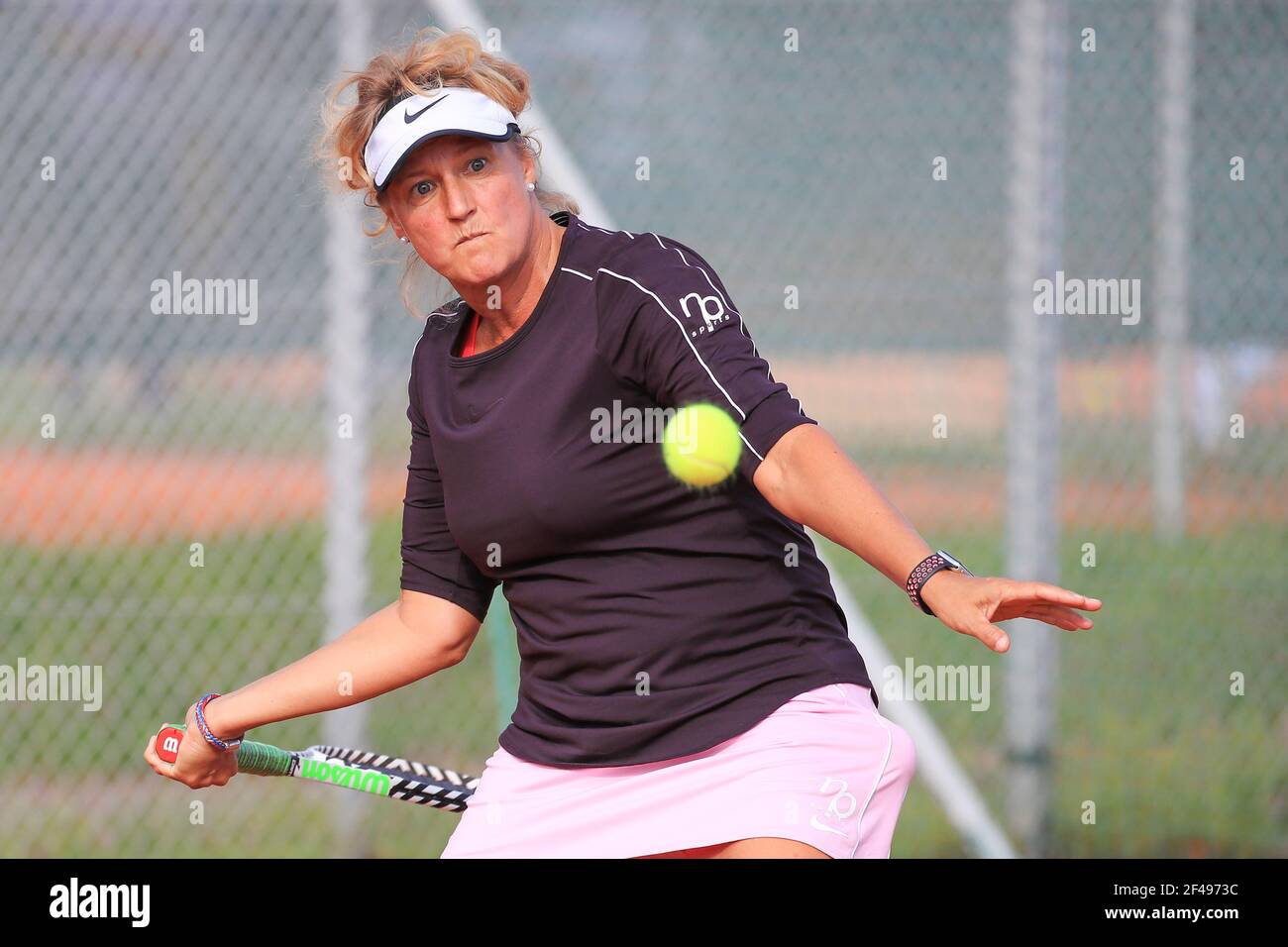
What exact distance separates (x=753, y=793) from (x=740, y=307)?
10.2 feet

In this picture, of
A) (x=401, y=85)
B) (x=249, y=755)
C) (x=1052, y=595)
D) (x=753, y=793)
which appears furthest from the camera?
(x=249, y=755)

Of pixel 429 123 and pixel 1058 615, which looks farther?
pixel 429 123

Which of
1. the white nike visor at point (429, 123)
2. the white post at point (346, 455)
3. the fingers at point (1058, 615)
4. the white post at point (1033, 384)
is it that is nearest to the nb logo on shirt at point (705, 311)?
the white nike visor at point (429, 123)

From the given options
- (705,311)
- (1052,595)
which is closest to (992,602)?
(1052,595)

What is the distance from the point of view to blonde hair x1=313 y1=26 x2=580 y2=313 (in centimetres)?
256

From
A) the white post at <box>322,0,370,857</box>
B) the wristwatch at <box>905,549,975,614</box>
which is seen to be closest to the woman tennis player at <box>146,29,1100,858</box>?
the wristwatch at <box>905,549,975,614</box>

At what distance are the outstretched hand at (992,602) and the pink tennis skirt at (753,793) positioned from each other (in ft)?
1.41

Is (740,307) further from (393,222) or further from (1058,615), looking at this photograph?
(1058,615)

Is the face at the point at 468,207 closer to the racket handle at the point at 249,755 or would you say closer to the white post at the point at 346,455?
the racket handle at the point at 249,755

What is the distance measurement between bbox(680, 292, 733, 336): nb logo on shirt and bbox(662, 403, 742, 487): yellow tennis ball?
0.12 m

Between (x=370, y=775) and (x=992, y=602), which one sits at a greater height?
(x=992, y=602)

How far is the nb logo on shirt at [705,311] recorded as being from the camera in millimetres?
2293

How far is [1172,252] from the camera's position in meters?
5.31
